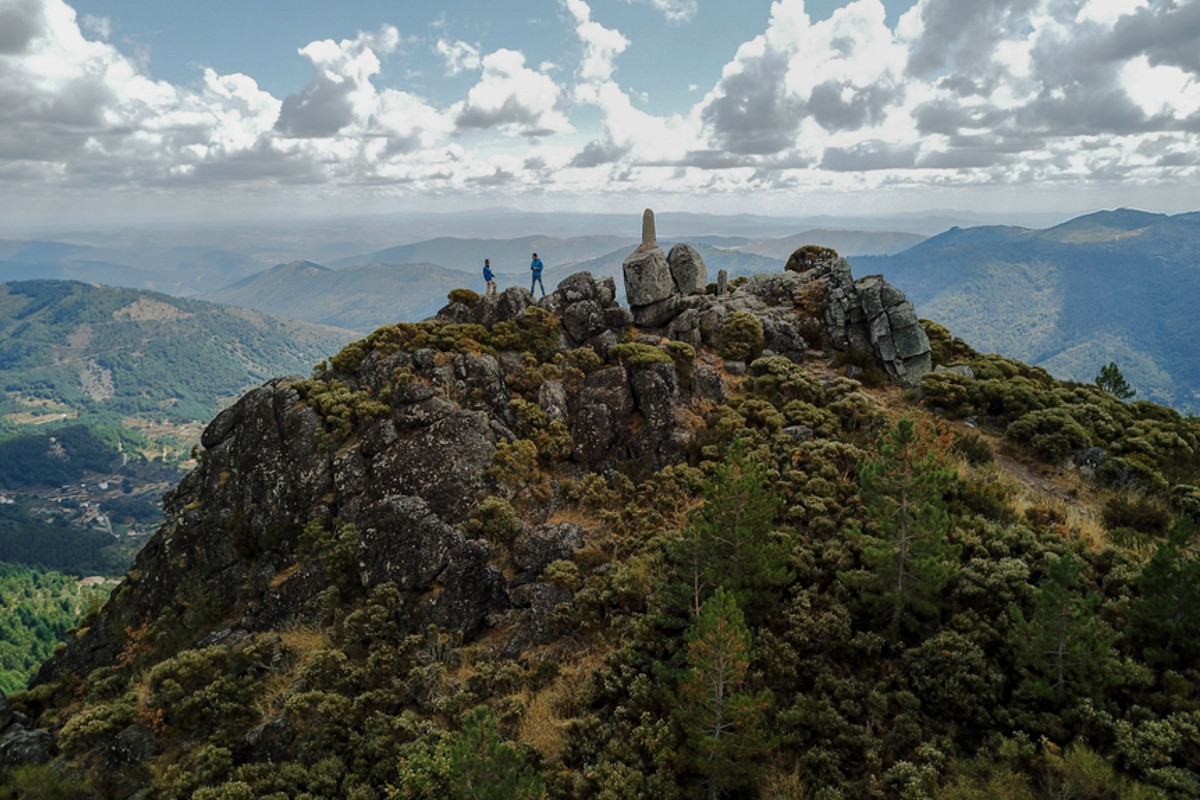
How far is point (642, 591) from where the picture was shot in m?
17.8

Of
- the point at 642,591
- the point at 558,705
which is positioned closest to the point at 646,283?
the point at 642,591

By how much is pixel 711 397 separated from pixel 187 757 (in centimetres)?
2176

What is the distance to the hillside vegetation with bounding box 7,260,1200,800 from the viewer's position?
12.1 m

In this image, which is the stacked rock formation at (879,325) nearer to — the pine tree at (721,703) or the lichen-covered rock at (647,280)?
the lichen-covered rock at (647,280)

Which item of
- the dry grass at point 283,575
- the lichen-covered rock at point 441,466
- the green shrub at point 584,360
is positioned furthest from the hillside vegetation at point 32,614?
the green shrub at point 584,360

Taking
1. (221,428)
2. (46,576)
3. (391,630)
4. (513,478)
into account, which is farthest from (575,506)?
(46,576)

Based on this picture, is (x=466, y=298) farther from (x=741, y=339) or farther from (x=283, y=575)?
(x=283, y=575)

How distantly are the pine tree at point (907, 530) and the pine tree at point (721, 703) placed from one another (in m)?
4.57

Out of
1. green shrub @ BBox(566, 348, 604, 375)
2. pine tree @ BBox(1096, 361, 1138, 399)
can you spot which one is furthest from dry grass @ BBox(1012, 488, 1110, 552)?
pine tree @ BBox(1096, 361, 1138, 399)

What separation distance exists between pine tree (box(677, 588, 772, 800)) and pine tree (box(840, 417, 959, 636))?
4.57 m

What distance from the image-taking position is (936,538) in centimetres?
1392

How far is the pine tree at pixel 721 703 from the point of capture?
1145 cm

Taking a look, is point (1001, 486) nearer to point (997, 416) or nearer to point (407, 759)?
point (997, 416)

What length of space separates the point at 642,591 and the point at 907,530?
7.52 metres
